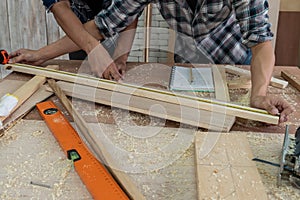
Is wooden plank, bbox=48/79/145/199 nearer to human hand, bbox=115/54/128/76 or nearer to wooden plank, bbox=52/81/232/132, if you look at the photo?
wooden plank, bbox=52/81/232/132

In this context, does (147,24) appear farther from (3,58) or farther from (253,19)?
(253,19)

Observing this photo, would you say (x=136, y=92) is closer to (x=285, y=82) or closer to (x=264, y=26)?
(x=264, y=26)

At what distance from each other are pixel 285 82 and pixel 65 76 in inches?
35.4

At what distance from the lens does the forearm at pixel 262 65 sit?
1354 mm

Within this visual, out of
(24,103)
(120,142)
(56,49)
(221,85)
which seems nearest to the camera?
(120,142)

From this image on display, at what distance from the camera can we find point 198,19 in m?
1.64

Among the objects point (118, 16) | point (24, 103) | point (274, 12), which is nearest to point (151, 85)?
point (118, 16)

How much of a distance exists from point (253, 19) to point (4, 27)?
2381 mm

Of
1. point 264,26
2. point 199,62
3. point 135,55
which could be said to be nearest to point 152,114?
point 264,26

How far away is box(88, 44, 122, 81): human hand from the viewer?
151cm

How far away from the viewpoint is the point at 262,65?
1389 millimetres

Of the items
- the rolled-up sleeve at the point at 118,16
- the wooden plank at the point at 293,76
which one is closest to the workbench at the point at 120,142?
the wooden plank at the point at 293,76

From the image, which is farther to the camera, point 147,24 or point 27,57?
point 147,24

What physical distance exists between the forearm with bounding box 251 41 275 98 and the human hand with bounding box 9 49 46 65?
0.96 metres
